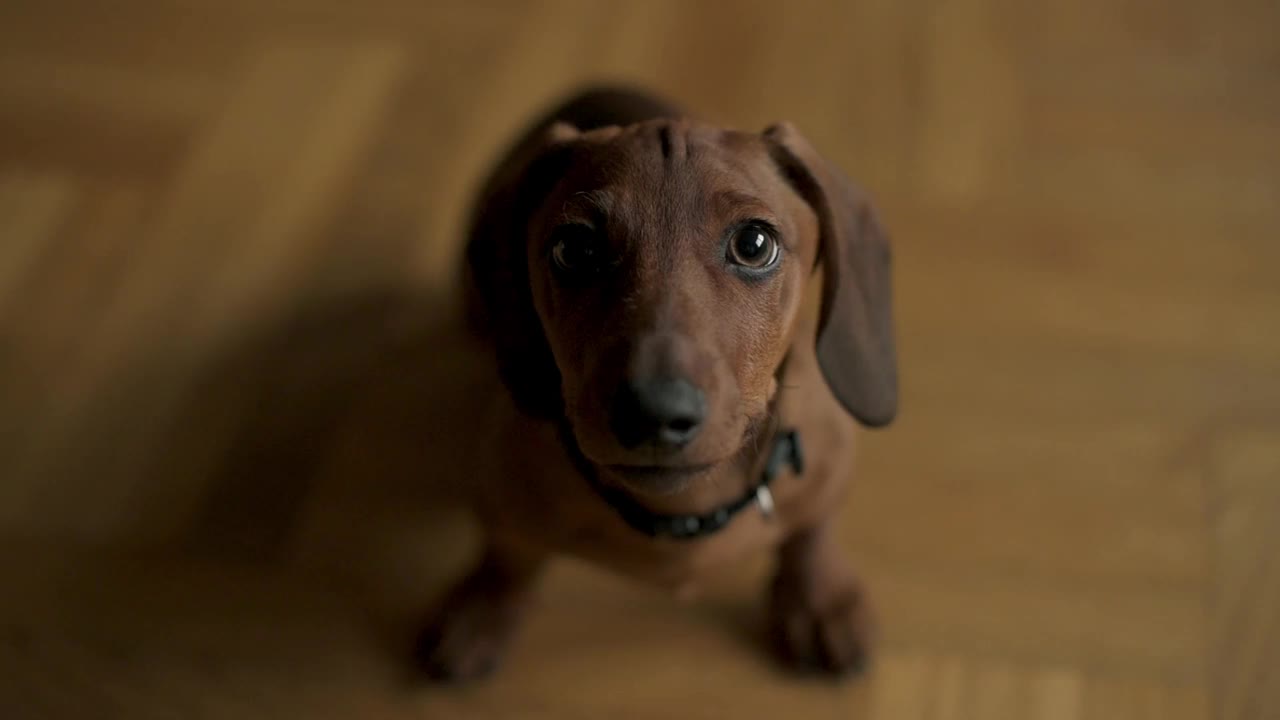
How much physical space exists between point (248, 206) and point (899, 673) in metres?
1.40

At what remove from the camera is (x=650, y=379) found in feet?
3.17

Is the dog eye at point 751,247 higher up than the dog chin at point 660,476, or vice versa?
the dog eye at point 751,247

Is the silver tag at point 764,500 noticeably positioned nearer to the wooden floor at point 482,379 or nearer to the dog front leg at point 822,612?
the dog front leg at point 822,612

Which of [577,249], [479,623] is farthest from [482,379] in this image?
[577,249]

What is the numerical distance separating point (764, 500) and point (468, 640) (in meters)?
0.52

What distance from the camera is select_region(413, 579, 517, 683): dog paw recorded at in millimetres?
1539

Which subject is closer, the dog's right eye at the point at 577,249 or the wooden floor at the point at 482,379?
the dog's right eye at the point at 577,249

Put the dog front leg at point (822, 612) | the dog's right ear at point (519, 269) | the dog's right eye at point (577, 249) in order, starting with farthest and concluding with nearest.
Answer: the dog front leg at point (822, 612) → the dog's right ear at point (519, 269) → the dog's right eye at point (577, 249)

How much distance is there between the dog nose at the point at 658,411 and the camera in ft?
3.15

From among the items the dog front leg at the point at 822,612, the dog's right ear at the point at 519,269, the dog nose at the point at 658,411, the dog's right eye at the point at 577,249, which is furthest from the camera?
the dog front leg at the point at 822,612

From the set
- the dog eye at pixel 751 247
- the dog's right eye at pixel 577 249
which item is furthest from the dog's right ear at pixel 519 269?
the dog eye at pixel 751 247

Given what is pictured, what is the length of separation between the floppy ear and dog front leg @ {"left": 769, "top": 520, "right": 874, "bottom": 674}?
0.31 metres

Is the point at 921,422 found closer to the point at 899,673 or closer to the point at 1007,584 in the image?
the point at 1007,584

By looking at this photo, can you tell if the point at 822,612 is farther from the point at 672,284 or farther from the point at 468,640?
the point at 672,284
